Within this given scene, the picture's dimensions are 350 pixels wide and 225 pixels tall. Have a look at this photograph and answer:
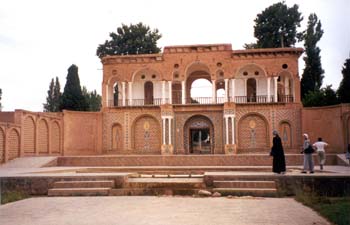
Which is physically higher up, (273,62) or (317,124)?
(273,62)

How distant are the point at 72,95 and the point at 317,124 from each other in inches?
758

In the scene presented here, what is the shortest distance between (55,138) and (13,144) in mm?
5261

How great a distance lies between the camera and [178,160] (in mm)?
20109

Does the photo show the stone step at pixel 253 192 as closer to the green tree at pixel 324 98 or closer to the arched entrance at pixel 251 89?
the arched entrance at pixel 251 89

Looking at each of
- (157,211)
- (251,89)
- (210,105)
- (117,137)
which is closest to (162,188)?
(157,211)

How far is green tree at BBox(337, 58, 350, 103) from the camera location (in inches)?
1152

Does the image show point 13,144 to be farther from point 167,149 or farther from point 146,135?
point 167,149

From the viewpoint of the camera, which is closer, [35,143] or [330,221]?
[330,221]

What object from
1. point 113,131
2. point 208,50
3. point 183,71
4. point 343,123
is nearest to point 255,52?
point 208,50

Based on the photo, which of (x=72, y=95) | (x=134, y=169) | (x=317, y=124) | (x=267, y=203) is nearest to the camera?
(x=267, y=203)

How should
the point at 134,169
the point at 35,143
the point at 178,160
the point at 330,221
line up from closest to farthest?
the point at 330,221
the point at 134,169
the point at 178,160
the point at 35,143

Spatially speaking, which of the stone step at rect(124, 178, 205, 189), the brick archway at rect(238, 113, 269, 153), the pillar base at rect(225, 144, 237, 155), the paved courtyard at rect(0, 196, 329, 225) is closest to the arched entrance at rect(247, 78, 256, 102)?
the brick archway at rect(238, 113, 269, 153)

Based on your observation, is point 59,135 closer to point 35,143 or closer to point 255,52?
point 35,143

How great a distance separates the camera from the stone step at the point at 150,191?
438 inches
